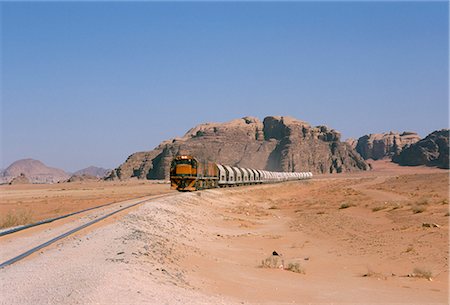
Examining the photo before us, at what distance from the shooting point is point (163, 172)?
163m

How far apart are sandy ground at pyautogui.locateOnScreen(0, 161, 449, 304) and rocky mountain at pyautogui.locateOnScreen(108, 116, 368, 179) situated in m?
→ 141

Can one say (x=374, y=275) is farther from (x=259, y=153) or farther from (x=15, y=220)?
(x=259, y=153)

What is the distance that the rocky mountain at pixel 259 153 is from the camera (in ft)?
566

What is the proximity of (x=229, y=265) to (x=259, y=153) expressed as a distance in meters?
166

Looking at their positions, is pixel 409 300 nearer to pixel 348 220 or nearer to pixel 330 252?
pixel 330 252

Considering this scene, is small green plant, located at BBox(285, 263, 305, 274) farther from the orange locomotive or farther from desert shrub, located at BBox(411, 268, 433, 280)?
the orange locomotive

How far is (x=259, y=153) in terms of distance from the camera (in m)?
180

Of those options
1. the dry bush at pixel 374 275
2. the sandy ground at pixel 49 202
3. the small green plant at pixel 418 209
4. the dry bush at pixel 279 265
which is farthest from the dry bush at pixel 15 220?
the small green plant at pixel 418 209

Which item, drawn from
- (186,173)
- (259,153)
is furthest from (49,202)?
(259,153)

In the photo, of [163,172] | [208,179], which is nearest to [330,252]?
[208,179]

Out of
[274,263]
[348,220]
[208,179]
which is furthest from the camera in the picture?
[208,179]

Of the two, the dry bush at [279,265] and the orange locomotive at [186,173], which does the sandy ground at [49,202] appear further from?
the dry bush at [279,265]

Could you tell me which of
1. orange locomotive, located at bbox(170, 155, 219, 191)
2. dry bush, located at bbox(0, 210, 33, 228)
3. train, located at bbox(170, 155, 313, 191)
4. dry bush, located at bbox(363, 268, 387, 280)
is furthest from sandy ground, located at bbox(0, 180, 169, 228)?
dry bush, located at bbox(363, 268, 387, 280)

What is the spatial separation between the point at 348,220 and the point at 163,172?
137m
